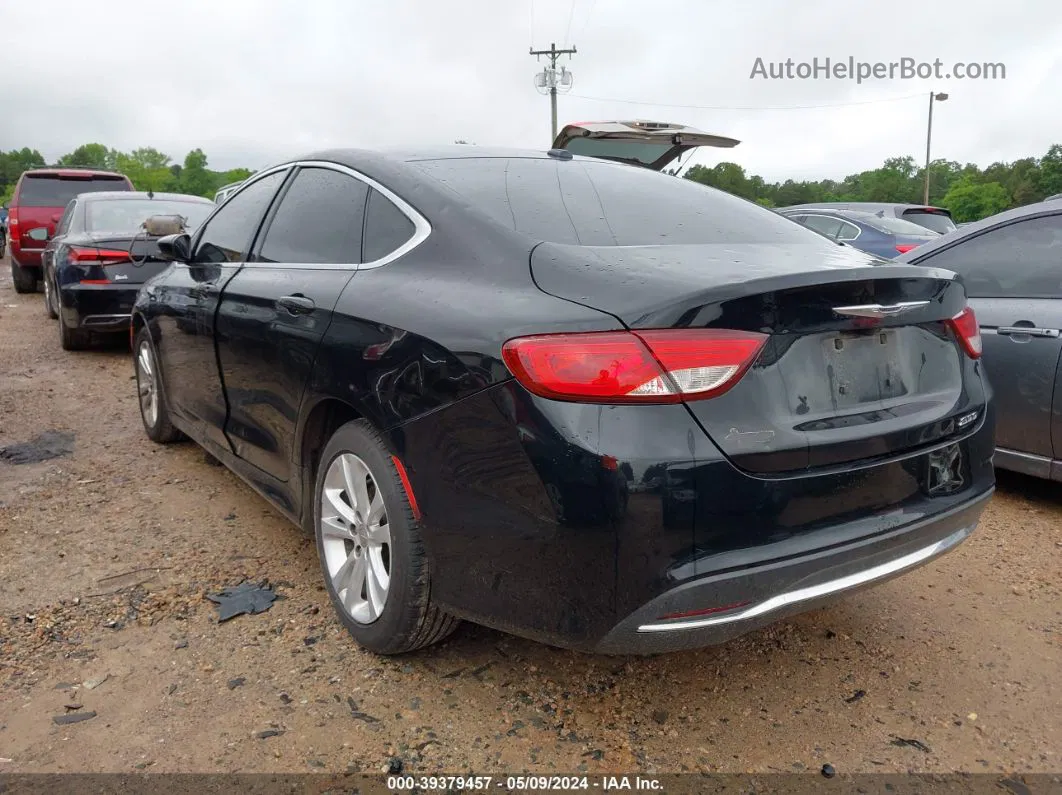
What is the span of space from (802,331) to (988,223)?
277 cm

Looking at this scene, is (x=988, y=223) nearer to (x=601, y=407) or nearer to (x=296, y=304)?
A: (x=601, y=407)

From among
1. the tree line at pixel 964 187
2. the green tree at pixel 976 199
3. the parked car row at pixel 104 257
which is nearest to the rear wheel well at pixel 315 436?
the parked car row at pixel 104 257

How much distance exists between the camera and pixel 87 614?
9.55ft

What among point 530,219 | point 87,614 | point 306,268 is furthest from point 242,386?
point 530,219

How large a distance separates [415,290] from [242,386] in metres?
1.22

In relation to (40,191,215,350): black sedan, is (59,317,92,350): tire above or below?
below

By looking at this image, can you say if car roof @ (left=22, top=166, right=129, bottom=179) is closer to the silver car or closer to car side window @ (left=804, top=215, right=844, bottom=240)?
car side window @ (left=804, top=215, right=844, bottom=240)

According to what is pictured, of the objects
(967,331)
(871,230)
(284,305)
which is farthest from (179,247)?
(871,230)

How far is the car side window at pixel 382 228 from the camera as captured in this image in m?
2.60

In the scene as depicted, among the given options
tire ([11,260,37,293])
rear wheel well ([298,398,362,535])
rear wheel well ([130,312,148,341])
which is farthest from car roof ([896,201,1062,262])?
tire ([11,260,37,293])

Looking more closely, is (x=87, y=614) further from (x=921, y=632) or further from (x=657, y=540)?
(x=921, y=632)

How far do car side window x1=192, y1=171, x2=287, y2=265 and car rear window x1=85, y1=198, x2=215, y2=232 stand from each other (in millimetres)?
4294

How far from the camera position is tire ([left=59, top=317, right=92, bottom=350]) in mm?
7527

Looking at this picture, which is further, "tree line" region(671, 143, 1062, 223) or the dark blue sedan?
"tree line" region(671, 143, 1062, 223)
